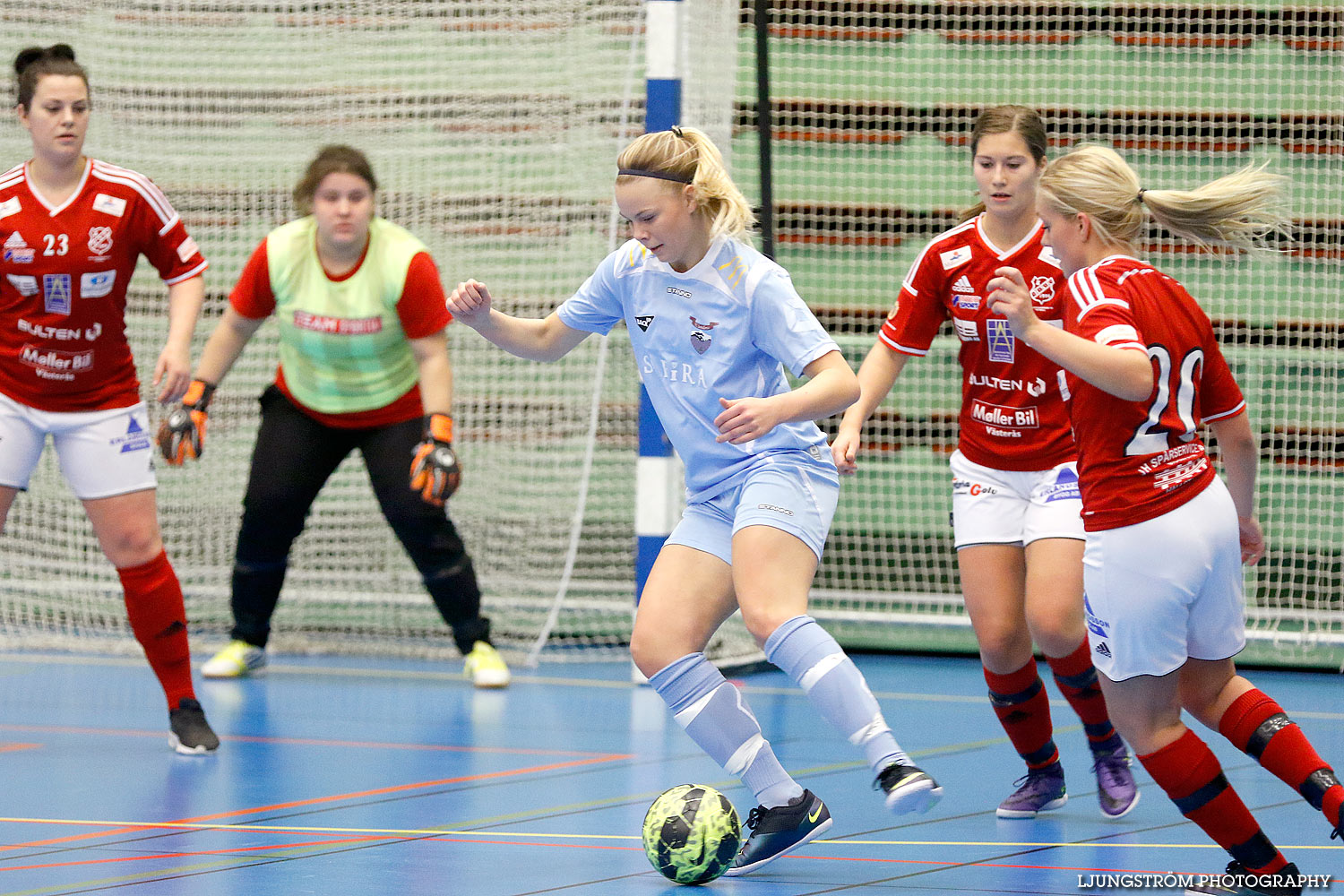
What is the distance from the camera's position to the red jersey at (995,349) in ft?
13.0

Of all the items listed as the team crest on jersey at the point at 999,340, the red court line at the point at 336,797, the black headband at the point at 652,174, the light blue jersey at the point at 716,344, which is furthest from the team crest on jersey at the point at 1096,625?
the red court line at the point at 336,797

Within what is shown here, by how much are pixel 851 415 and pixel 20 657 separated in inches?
176

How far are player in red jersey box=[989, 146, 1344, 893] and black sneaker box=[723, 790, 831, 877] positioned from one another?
674mm

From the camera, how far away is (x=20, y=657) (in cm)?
683

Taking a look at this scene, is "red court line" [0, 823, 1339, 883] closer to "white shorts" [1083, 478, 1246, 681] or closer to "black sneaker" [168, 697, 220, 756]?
"white shorts" [1083, 478, 1246, 681]

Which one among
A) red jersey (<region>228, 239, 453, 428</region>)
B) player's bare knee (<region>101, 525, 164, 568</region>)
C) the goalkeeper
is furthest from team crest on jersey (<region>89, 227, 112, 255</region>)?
red jersey (<region>228, 239, 453, 428</region>)

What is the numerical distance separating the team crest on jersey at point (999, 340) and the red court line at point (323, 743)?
5.63 ft

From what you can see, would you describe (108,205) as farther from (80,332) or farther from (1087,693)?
(1087,693)

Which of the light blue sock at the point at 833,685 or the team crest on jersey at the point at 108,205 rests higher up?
the team crest on jersey at the point at 108,205

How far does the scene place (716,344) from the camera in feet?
11.2

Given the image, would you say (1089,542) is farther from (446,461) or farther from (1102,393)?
(446,461)

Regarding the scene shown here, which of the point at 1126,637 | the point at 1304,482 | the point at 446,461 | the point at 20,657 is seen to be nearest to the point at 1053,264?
the point at 1126,637

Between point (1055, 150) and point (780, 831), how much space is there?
5154 mm

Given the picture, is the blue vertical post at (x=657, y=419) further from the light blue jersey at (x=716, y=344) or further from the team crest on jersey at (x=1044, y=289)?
the light blue jersey at (x=716, y=344)
